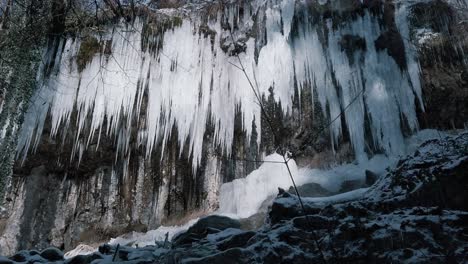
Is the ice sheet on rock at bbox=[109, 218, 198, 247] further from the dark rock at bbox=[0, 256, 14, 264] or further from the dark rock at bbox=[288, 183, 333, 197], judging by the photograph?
the dark rock at bbox=[0, 256, 14, 264]

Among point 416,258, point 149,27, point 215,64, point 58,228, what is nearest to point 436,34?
point 215,64


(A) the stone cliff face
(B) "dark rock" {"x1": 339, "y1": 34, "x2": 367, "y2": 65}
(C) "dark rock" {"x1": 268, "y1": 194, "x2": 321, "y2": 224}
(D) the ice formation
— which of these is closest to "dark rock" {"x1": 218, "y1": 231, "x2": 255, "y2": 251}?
(C) "dark rock" {"x1": 268, "y1": 194, "x2": 321, "y2": 224}

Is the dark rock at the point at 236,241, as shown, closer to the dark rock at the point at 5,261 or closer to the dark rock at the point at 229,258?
the dark rock at the point at 229,258

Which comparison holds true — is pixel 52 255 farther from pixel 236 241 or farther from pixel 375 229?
pixel 375 229

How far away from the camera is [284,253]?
12.5ft

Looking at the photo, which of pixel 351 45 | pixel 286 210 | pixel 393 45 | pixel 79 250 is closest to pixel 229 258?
pixel 286 210

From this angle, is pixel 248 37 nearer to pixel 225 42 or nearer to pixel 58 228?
pixel 225 42

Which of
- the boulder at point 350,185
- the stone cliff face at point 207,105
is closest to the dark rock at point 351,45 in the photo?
the stone cliff face at point 207,105

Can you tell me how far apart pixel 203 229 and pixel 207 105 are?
15.7ft

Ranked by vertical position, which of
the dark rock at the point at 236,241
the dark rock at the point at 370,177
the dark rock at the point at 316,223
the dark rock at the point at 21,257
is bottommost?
the dark rock at the point at 21,257

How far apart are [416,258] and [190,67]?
292 inches

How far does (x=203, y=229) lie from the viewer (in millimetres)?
5312

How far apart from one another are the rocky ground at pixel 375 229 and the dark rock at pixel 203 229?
57 millimetres

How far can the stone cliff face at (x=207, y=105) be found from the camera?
9211 mm
